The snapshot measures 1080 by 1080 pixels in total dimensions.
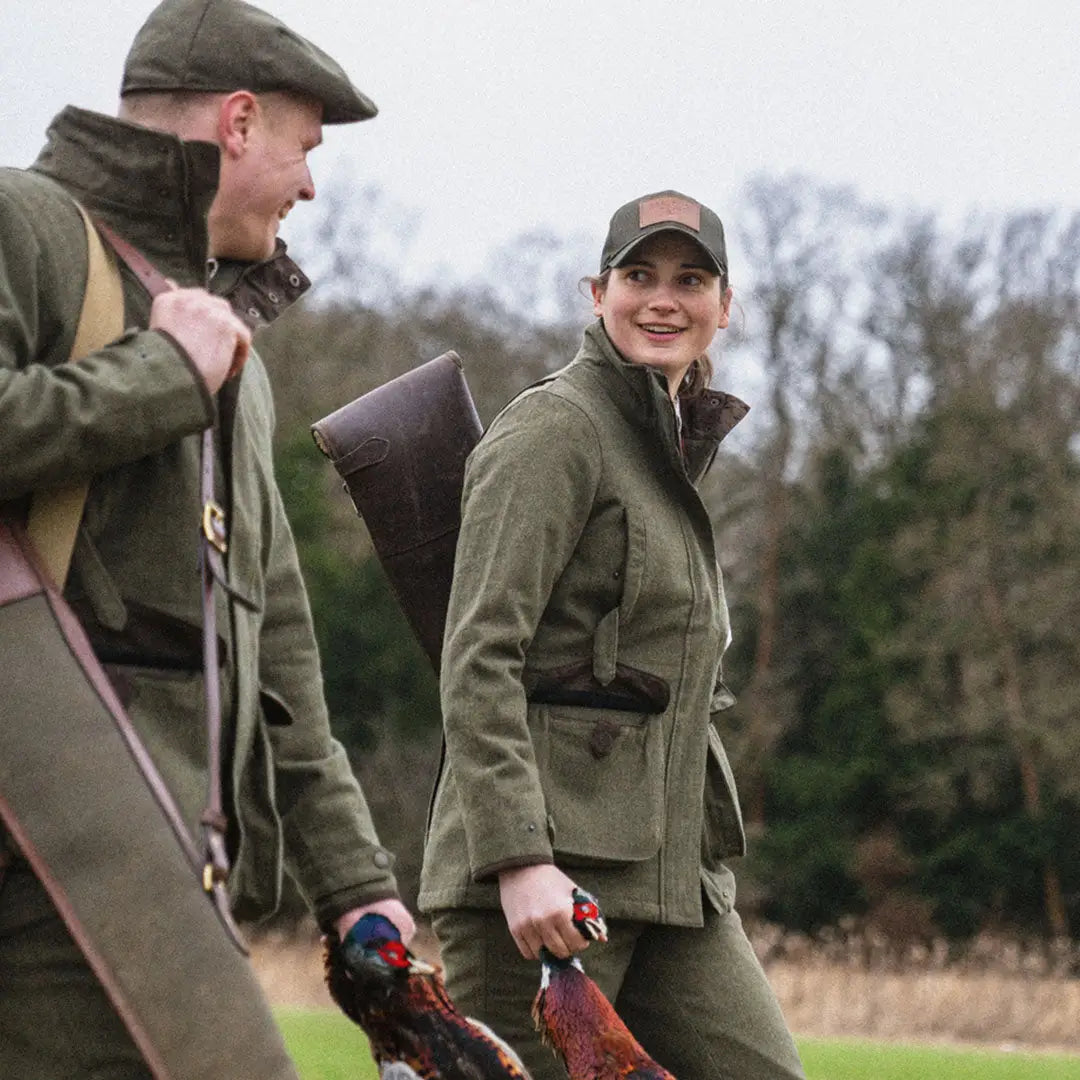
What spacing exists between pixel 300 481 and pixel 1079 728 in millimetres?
13591

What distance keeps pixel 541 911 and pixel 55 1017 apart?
1.37 meters

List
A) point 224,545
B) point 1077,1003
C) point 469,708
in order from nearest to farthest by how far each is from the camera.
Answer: point 224,545 < point 469,708 < point 1077,1003

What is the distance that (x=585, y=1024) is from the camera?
4004 mm

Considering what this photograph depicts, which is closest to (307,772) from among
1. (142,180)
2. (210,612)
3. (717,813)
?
(210,612)

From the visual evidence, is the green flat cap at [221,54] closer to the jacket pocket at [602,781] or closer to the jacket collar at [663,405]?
the jacket collar at [663,405]

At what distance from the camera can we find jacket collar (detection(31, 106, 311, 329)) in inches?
120

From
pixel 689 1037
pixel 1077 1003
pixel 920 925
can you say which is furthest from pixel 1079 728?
pixel 689 1037

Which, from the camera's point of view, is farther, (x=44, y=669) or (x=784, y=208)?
(x=784, y=208)

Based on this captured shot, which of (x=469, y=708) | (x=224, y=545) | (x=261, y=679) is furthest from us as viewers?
(x=469, y=708)

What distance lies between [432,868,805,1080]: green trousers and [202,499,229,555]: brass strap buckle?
1.44 meters

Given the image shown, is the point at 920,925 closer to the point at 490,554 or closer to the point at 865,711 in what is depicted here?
the point at 865,711

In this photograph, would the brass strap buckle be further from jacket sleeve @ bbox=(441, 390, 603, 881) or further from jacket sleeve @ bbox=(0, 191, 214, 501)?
jacket sleeve @ bbox=(441, 390, 603, 881)

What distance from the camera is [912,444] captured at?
3922 centimetres

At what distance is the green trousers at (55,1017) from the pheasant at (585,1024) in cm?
136
